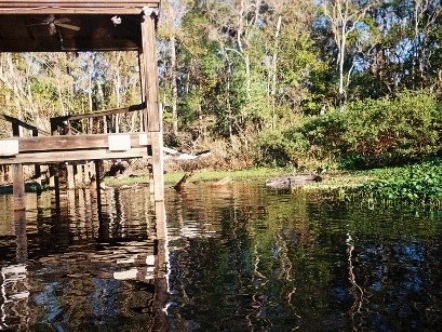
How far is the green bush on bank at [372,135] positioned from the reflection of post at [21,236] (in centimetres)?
1462

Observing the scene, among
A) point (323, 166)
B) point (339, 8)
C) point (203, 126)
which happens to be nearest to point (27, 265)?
point (323, 166)

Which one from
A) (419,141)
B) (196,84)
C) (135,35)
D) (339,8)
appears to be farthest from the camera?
(196,84)

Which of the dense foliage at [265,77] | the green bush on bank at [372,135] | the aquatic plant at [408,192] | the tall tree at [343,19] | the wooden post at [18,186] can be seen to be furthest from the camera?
the tall tree at [343,19]

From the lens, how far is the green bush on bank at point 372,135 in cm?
1964

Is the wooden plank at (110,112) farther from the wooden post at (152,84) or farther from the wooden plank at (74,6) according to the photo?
the wooden plank at (74,6)

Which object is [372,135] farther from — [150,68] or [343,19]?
[343,19]

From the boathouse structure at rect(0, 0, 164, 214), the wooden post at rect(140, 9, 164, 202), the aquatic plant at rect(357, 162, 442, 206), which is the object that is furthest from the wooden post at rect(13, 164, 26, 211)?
the aquatic plant at rect(357, 162, 442, 206)

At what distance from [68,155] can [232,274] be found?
6930mm

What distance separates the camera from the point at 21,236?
7.57 m

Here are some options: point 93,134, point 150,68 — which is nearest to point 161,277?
point 150,68

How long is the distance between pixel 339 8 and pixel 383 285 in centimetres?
3432

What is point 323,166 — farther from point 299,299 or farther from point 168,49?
point 168,49

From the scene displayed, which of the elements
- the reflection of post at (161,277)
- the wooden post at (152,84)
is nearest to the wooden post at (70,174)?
the wooden post at (152,84)

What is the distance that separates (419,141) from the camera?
65.2 ft
